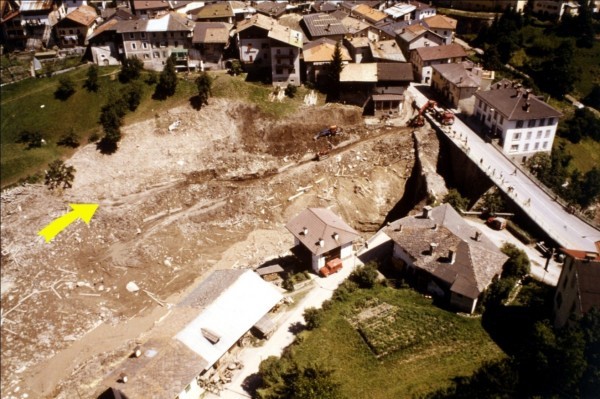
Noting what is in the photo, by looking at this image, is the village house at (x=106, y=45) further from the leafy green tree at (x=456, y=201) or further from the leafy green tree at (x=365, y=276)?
the leafy green tree at (x=456, y=201)

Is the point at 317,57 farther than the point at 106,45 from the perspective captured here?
No

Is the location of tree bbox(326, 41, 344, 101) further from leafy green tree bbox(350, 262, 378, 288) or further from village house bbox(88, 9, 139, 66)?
village house bbox(88, 9, 139, 66)

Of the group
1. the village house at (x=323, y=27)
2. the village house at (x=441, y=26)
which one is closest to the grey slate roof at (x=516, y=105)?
the village house at (x=441, y=26)

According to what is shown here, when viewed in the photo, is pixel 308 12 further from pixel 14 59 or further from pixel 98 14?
pixel 14 59

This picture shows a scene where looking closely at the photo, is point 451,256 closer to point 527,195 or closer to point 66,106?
point 527,195

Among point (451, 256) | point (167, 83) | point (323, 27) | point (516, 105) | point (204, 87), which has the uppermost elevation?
point (323, 27)

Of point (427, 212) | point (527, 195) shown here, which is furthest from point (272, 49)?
point (527, 195)
